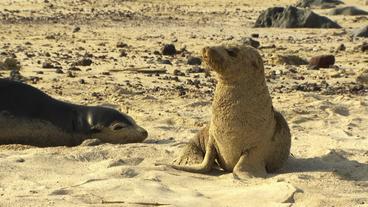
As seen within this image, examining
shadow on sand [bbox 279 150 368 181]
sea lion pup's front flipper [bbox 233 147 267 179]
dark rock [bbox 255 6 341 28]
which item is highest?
sea lion pup's front flipper [bbox 233 147 267 179]

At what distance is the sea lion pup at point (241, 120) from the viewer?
21.1ft

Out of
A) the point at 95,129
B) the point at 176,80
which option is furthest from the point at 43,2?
the point at 95,129

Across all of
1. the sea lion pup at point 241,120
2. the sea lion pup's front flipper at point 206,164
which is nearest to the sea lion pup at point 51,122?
the sea lion pup's front flipper at point 206,164

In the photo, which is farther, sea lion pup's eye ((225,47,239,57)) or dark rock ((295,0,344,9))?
dark rock ((295,0,344,9))

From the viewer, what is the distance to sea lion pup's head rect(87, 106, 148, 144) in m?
8.01

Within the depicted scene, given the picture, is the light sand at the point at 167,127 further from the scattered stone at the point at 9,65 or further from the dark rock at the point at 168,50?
the dark rock at the point at 168,50

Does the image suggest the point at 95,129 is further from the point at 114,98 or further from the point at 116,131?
the point at 114,98

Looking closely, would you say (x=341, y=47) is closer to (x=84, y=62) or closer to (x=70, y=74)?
(x=84, y=62)

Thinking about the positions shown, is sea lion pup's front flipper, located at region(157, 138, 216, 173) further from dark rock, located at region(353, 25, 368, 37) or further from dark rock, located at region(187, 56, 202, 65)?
dark rock, located at region(353, 25, 368, 37)

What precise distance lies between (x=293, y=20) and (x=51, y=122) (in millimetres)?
15061

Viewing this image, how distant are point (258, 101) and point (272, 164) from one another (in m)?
0.55

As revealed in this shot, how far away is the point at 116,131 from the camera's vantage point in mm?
8109

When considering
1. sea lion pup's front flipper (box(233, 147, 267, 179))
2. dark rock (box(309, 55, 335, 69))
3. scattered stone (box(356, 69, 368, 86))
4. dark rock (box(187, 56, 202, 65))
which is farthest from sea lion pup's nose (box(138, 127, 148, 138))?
dark rock (box(309, 55, 335, 69))

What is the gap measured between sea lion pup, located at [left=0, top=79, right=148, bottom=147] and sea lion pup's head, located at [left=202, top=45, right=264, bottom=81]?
5.83 ft
